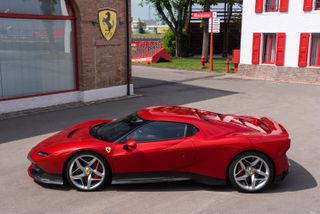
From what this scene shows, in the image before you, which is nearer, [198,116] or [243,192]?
[243,192]

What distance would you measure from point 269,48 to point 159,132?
16.1 m

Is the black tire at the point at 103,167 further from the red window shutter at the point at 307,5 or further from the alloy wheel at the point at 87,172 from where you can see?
the red window shutter at the point at 307,5

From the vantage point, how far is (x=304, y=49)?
1894 cm

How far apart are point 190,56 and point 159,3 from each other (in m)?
5.29

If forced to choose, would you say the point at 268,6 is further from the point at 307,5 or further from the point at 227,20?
the point at 227,20

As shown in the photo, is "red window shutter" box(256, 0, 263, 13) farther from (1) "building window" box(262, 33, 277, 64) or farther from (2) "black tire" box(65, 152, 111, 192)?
(2) "black tire" box(65, 152, 111, 192)

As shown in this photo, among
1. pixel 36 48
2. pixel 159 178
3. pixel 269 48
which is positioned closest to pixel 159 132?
pixel 159 178

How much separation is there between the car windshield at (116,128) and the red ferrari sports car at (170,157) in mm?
41

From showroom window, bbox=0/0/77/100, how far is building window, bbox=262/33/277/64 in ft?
37.2

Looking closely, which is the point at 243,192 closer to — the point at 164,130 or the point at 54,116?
the point at 164,130

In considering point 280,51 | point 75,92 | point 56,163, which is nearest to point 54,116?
point 75,92

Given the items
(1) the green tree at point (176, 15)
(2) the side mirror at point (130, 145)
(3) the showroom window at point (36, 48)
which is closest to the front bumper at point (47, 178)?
(2) the side mirror at point (130, 145)

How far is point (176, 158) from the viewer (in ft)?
19.1

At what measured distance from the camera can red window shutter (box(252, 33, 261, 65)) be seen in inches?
806
